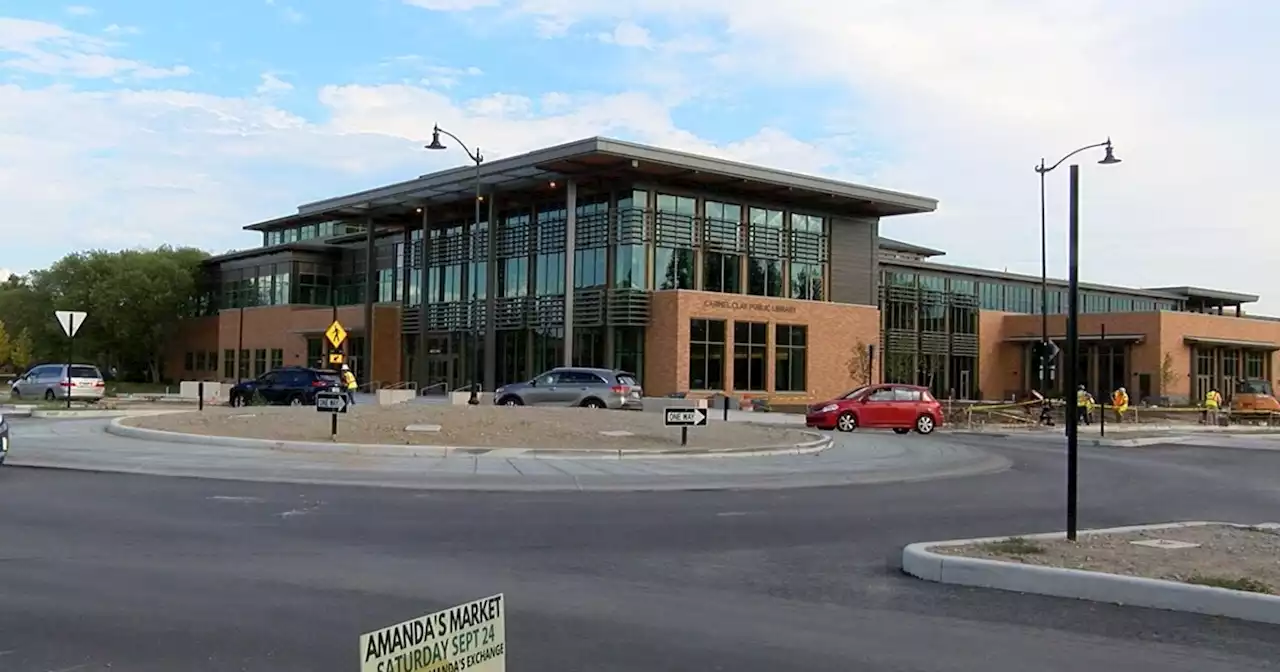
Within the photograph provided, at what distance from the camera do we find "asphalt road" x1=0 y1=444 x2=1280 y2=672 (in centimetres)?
710

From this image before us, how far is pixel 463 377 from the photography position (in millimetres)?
61812

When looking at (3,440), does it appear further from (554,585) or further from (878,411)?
(878,411)

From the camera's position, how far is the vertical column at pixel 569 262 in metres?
55.1

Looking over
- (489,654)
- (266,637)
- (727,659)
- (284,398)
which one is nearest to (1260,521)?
(727,659)

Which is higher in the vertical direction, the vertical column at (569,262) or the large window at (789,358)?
the vertical column at (569,262)

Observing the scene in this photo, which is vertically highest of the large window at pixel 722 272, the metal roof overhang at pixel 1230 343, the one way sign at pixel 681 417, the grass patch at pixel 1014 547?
the large window at pixel 722 272

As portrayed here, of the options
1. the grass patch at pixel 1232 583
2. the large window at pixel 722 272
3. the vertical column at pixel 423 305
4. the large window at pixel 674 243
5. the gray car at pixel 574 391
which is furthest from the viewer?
the vertical column at pixel 423 305

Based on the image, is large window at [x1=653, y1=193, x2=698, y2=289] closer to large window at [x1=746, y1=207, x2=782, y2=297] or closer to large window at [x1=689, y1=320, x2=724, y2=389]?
large window at [x1=689, y1=320, x2=724, y2=389]

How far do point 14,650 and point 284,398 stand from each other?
3659cm

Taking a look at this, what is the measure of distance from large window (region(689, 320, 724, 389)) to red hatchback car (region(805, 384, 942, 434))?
17469 millimetres

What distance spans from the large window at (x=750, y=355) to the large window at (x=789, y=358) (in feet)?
2.39

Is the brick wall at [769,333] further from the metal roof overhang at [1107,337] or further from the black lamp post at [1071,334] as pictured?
the black lamp post at [1071,334]

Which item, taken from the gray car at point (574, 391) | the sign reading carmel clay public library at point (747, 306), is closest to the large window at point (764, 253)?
the sign reading carmel clay public library at point (747, 306)

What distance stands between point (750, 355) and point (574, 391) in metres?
20.3
